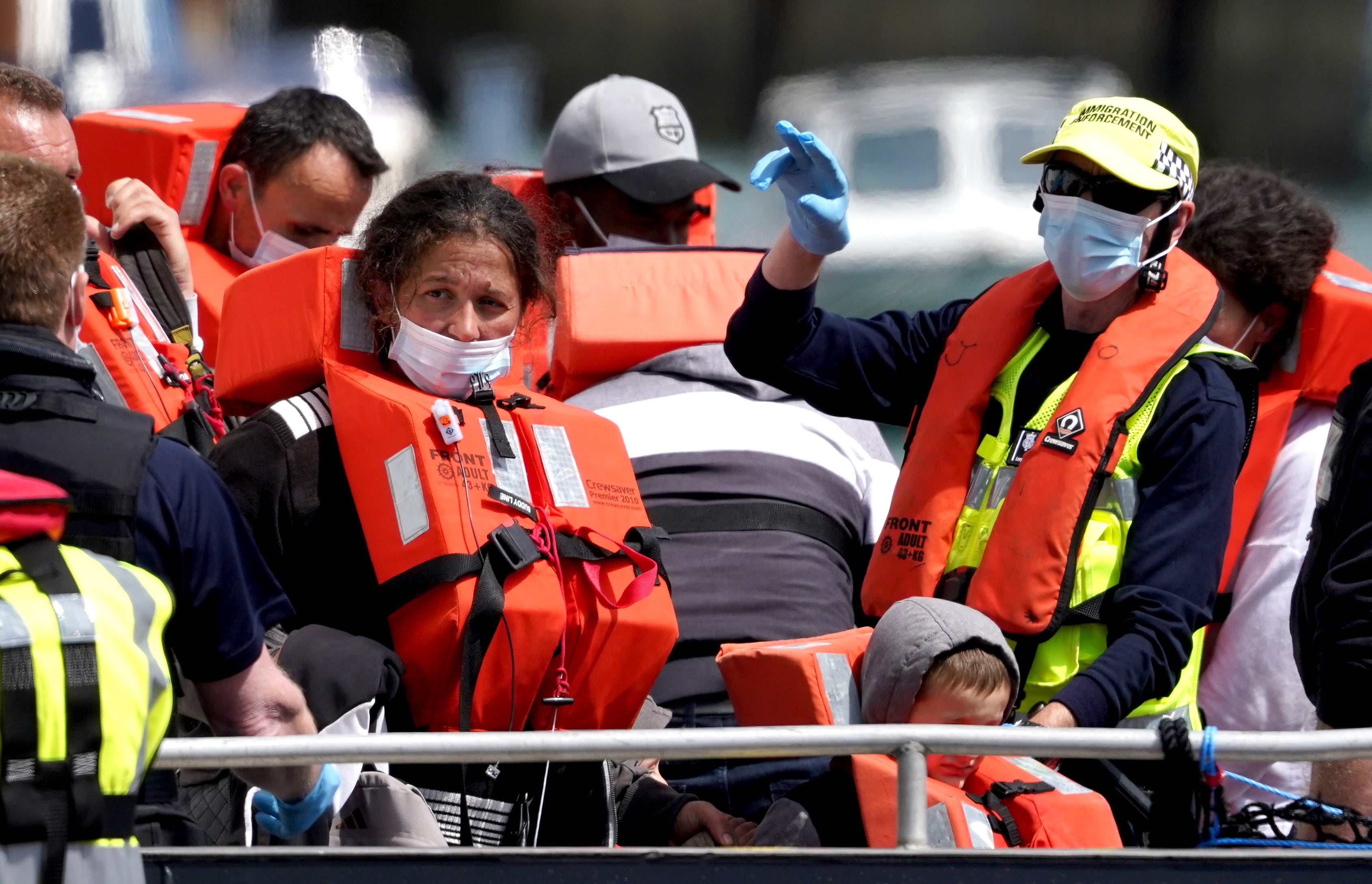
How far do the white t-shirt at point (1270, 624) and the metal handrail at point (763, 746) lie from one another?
4.44 feet

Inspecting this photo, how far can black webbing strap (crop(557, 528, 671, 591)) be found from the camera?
253 centimetres

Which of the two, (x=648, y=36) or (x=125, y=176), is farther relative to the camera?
(x=648, y=36)

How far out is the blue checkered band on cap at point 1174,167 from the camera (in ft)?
8.44

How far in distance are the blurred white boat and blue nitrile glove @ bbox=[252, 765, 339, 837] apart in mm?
4187

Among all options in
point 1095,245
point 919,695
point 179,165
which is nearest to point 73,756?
point 919,695

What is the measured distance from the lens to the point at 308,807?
195 centimetres

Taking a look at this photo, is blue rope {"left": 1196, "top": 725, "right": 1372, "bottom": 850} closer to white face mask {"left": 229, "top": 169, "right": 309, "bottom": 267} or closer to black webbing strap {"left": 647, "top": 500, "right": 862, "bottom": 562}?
black webbing strap {"left": 647, "top": 500, "right": 862, "bottom": 562}

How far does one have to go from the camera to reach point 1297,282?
3191 mm

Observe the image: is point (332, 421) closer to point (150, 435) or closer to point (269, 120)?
point (150, 435)

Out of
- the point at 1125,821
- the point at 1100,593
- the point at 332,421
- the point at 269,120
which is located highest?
the point at 269,120

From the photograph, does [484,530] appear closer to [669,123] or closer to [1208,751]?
[1208,751]

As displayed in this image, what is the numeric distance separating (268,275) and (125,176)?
1579mm

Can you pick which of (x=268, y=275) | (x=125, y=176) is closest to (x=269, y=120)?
(x=125, y=176)

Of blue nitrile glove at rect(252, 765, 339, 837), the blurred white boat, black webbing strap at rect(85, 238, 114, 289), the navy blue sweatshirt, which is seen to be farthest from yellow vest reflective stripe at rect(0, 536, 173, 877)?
the blurred white boat
